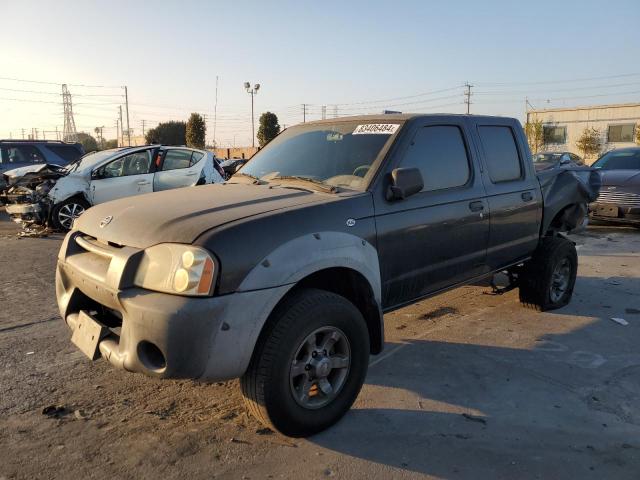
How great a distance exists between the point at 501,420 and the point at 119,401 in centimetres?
244

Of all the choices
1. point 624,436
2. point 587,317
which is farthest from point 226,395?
point 587,317

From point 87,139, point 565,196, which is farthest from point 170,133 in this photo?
point 565,196

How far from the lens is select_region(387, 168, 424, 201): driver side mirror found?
3307 millimetres

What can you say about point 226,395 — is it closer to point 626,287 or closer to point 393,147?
point 393,147

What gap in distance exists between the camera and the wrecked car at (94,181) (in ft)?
32.4

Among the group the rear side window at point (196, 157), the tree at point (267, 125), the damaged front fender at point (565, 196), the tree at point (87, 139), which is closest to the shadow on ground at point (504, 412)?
the damaged front fender at point (565, 196)

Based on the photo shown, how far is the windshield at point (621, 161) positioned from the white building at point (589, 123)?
3069cm

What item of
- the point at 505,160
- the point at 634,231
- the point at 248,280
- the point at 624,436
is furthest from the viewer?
the point at 634,231

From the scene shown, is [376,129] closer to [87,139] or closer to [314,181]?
[314,181]

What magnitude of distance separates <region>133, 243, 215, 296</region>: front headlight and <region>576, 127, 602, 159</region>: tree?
43.4 metres

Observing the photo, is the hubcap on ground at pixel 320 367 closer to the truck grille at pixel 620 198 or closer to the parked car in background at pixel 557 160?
the parked car in background at pixel 557 160

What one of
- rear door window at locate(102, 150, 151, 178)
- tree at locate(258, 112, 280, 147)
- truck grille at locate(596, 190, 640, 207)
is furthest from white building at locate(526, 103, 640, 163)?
rear door window at locate(102, 150, 151, 178)

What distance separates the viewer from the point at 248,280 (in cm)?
257

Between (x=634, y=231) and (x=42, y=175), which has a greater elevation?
(x=42, y=175)
